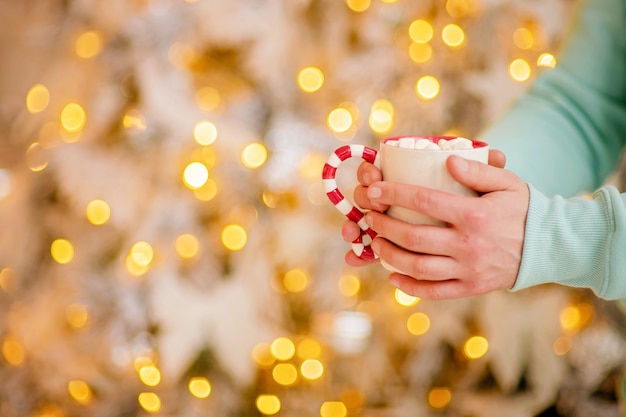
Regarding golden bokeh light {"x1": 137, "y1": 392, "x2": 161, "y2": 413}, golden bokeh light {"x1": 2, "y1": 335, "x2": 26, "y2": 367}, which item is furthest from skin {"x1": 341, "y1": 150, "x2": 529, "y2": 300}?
golden bokeh light {"x1": 2, "y1": 335, "x2": 26, "y2": 367}

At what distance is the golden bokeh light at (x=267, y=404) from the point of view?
1.37m

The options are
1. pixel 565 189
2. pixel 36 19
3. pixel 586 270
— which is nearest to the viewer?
pixel 586 270

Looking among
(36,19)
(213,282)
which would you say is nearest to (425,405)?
(213,282)

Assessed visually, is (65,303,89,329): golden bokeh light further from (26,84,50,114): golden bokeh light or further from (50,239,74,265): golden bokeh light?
(26,84,50,114): golden bokeh light

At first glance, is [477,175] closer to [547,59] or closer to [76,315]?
[547,59]

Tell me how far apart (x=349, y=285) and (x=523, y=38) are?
0.67 metres

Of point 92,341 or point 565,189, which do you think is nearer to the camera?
point 565,189

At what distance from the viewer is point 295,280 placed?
4.45 feet

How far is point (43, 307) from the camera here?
1.35 m

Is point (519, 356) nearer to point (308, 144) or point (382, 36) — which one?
point (308, 144)

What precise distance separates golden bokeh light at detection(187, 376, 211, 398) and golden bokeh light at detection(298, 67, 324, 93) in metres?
0.68

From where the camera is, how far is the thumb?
59 centimetres

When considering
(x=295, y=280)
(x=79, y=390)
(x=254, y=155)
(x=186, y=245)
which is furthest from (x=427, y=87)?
(x=79, y=390)

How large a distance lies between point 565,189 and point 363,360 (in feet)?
2.32
